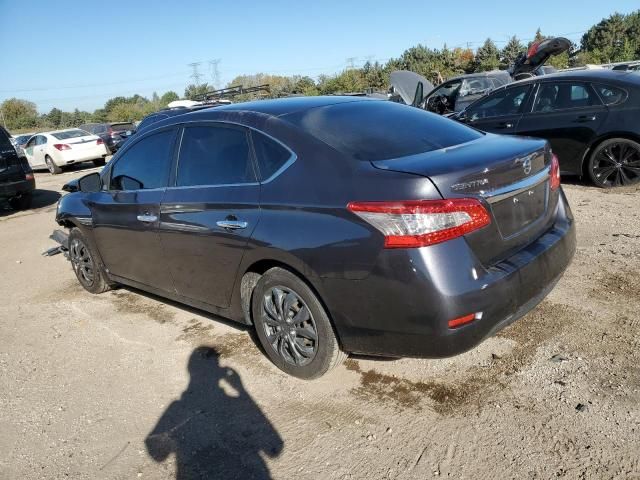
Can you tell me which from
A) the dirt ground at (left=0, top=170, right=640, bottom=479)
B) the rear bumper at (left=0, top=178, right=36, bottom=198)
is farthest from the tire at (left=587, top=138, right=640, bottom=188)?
the rear bumper at (left=0, top=178, right=36, bottom=198)

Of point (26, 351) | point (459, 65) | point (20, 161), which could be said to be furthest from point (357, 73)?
point (26, 351)

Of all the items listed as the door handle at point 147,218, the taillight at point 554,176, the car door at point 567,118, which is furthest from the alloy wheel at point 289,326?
the car door at point 567,118

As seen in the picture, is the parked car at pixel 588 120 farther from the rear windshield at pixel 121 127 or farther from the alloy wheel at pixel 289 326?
the rear windshield at pixel 121 127

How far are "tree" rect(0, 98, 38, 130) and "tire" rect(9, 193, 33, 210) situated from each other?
263ft

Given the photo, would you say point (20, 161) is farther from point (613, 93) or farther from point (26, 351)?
point (613, 93)

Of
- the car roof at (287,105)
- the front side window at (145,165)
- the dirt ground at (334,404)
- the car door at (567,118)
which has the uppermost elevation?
the car roof at (287,105)

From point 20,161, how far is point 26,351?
7.48 m

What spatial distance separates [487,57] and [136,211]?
7500 cm

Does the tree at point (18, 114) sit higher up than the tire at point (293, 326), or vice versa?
the tree at point (18, 114)

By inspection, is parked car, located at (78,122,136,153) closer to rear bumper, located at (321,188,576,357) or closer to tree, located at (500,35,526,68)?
rear bumper, located at (321,188,576,357)

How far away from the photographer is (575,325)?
3.41m

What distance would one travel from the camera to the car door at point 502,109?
7.44 meters

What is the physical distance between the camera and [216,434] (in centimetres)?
278

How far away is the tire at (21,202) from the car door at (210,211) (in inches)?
350
